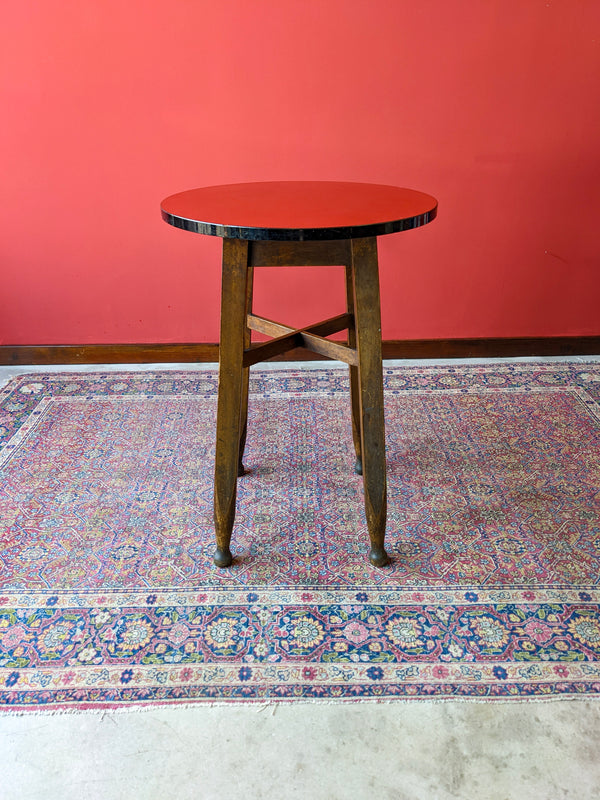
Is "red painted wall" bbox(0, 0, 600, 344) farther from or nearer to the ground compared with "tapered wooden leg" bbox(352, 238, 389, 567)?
farther from the ground

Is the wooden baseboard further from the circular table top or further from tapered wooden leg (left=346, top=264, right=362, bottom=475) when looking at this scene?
the circular table top

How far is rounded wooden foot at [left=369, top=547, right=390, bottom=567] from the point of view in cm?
210

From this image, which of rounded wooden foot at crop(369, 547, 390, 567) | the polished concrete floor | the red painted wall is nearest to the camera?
the polished concrete floor

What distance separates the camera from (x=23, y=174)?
10.8 ft

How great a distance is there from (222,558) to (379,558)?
482mm

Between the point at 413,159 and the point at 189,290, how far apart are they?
4.17 feet

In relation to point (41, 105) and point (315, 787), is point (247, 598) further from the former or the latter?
point (41, 105)

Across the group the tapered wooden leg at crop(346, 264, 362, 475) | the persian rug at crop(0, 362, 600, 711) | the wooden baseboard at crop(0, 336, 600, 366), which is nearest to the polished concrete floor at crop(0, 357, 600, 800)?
the persian rug at crop(0, 362, 600, 711)

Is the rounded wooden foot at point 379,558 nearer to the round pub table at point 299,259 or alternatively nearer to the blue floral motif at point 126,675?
the round pub table at point 299,259

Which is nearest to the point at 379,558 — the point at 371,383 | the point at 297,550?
the point at 297,550

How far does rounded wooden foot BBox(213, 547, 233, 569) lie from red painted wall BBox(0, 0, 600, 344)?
1.68m

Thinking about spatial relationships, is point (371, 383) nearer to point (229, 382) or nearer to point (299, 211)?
point (229, 382)

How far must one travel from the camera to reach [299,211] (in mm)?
1856

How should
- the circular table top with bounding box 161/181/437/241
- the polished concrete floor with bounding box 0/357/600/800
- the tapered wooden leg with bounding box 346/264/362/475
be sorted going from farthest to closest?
the tapered wooden leg with bounding box 346/264/362/475 < the circular table top with bounding box 161/181/437/241 < the polished concrete floor with bounding box 0/357/600/800
